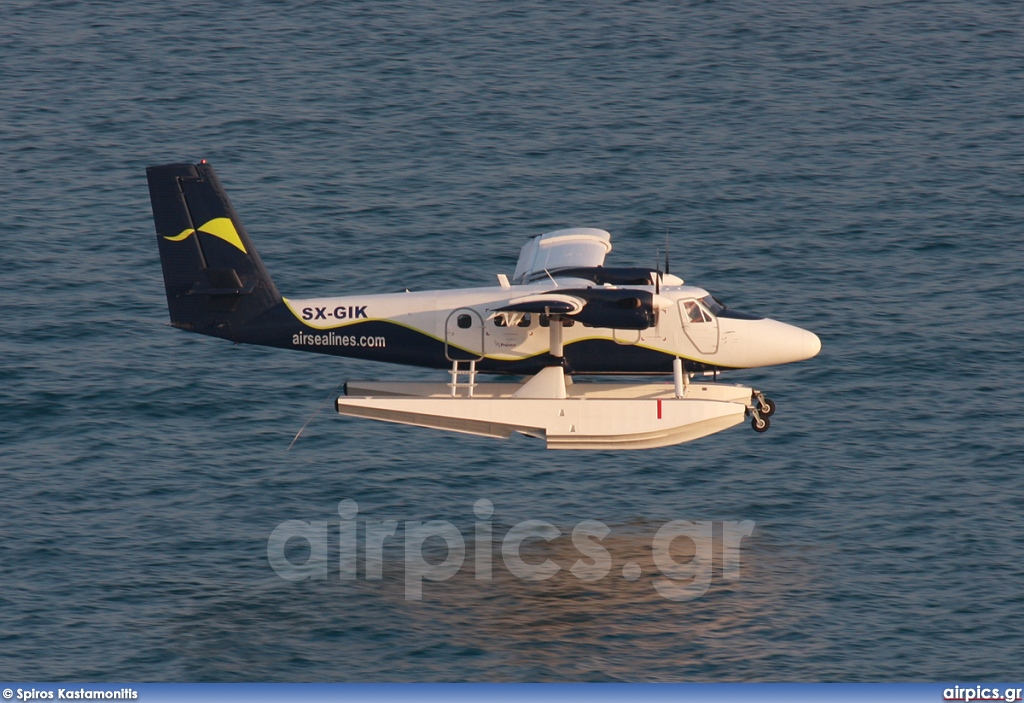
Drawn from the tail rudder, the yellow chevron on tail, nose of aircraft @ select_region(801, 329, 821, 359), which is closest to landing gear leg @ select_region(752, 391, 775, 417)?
nose of aircraft @ select_region(801, 329, 821, 359)

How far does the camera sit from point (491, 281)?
58.2m

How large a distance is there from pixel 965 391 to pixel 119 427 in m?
27.6

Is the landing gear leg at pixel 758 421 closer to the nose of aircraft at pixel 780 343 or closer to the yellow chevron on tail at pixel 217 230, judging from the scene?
the nose of aircraft at pixel 780 343

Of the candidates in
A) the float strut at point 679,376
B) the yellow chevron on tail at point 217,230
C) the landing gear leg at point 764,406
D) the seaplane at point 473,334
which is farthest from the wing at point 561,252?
the yellow chevron on tail at point 217,230

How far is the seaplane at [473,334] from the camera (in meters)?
42.8

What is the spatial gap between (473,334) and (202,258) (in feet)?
25.3

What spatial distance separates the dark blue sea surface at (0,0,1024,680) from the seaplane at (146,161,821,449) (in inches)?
164

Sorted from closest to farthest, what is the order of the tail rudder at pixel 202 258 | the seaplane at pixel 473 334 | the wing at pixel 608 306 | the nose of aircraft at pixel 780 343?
the wing at pixel 608 306 < the seaplane at pixel 473 334 < the tail rudder at pixel 202 258 < the nose of aircraft at pixel 780 343

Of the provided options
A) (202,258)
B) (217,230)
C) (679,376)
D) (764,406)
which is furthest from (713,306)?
(202,258)

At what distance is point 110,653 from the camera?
39.7m

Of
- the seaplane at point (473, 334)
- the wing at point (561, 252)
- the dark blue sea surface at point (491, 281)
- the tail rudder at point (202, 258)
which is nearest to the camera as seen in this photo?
the dark blue sea surface at point (491, 281)

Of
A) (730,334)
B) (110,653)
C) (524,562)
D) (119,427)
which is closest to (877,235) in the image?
(730,334)

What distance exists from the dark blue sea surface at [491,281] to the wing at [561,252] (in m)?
6.57

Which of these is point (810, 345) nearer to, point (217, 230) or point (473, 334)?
point (473, 334)
